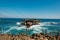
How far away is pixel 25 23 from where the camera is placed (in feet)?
70.8

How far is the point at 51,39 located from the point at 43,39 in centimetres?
71

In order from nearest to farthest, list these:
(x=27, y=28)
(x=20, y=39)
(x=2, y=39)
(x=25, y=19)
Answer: (x=2, y=39) < (x=20, y=39) < (x=25, y=19) < (x=27, y=28)

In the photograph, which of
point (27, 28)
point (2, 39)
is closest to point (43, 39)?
point (2, 39)

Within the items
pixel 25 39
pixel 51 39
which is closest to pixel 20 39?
pixel 25 39

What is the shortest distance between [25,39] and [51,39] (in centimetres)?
225

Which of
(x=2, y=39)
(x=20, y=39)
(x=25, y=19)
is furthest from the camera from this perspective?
(x=25, y=19)

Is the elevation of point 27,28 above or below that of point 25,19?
below

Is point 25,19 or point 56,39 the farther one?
point 25,19

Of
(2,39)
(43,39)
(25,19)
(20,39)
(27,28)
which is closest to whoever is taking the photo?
(2,39)

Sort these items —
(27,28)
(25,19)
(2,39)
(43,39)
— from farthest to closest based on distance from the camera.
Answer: (27,28) → (25,19) → (43,39) → (2,39)

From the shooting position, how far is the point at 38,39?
12523 mm

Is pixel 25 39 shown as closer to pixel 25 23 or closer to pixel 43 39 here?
pixel 43 39

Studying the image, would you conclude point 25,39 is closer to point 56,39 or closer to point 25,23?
point 56,39

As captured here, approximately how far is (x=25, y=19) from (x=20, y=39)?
9.06m
